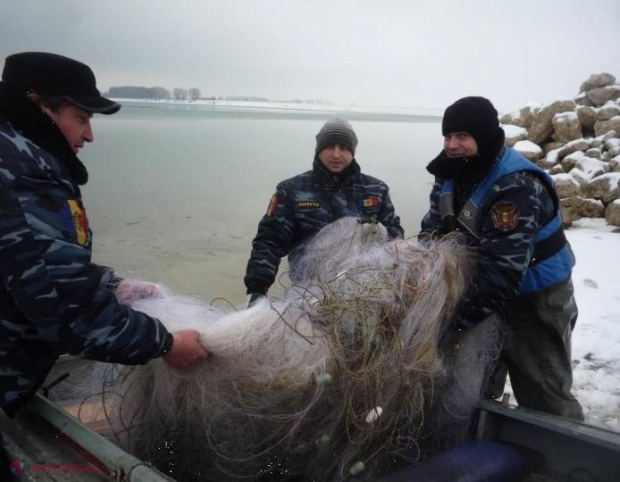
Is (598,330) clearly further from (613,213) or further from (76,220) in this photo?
(76,220)

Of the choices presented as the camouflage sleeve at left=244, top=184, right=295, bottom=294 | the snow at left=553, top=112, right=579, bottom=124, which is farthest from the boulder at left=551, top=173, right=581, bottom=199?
the camouflage sleeve at left=244, top=184, right=295, bottom=294

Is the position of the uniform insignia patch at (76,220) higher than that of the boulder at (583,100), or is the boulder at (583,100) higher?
the boulder at (583,100)

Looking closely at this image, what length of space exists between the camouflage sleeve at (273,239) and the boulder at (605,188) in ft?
27.0

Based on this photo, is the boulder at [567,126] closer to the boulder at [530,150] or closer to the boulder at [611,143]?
the boulder at [530,150]

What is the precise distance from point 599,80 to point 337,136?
43.7ft

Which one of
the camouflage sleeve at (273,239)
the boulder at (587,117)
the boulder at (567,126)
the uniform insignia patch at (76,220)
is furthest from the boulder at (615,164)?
the uniform insignia patch at (76,220)

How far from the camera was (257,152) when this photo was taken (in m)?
20.8

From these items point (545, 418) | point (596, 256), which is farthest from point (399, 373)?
point (596, 256)

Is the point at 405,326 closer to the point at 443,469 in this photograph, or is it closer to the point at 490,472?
the point at 443,469

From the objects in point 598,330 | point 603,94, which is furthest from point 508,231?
point 603,94

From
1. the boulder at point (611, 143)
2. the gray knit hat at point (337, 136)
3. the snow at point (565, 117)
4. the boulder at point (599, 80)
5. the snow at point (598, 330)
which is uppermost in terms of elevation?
the boulder at point (599, 80)

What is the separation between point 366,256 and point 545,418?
1016 mm

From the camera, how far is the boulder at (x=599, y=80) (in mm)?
13133

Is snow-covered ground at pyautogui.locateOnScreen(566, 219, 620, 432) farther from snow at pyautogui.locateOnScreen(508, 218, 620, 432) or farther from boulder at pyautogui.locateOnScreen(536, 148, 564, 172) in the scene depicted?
boulder at pyautogui.locateOnScreen(536, 148, 564, 172)
